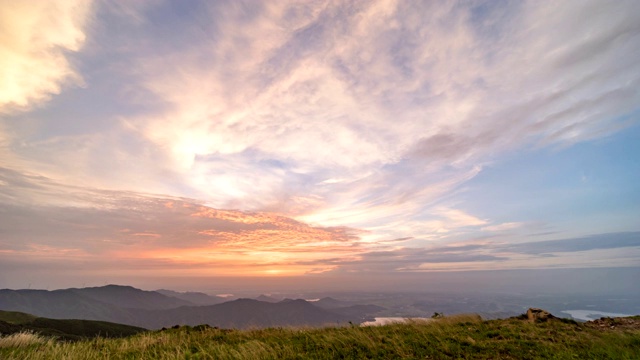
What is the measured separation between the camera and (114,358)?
468 inches

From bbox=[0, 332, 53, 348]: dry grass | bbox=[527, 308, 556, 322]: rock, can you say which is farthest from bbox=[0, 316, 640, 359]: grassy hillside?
bbox=[527, 308, 556, 322]: rock

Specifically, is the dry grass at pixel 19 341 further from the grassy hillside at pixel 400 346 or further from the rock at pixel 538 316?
the rock at pixel 538 316

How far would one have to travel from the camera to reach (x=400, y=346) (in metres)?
12.0

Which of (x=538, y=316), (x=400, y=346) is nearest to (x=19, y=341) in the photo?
(x=400, y=346)

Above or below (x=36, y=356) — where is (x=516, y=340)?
Answer: below

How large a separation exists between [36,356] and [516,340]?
1934cm

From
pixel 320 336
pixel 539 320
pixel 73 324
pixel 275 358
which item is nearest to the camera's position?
pixel 275 358

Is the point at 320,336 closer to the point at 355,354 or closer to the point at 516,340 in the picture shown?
the point at 355,354

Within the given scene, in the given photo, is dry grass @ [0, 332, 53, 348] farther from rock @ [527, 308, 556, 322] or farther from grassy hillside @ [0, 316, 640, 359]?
rock @ [527, 308, 556, 322]

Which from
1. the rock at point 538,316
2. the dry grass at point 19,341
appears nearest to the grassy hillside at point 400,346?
the dry grass at point 19,341

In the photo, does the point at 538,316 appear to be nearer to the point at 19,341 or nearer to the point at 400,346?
the point at 400,346

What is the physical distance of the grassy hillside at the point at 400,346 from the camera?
11.2 metres

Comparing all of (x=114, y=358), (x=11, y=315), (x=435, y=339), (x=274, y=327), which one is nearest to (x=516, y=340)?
(x=435, y=339)

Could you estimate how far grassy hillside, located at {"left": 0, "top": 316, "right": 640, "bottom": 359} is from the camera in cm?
1120
